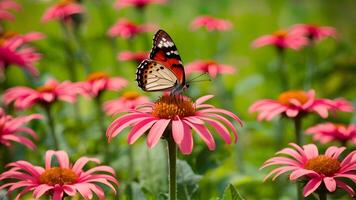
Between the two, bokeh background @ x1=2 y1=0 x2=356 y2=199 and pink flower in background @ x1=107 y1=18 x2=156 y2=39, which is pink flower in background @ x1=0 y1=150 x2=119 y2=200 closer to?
bokeh background @ x1=2 y1=0 x2=356 y2=199

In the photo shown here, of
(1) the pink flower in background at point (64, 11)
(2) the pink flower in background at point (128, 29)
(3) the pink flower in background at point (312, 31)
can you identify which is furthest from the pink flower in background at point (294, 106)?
(1) the pink flower in background at point (64, 11)

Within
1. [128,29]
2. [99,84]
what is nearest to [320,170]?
[99,84]

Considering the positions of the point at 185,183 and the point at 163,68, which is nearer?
the point at 163,68

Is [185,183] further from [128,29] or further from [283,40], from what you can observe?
[128,29]

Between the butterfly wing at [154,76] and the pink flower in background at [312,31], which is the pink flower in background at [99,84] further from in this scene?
the pink flower in background at [312,31]

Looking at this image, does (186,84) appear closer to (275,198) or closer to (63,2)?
(275,198)

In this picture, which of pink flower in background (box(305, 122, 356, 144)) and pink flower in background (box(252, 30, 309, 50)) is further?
pink flower in background (box(252, 30, 309, 50))

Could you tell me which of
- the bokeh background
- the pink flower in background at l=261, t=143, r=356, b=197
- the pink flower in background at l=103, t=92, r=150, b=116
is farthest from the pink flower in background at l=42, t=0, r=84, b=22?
the pink flower in background at l=261, t=143, r=356, b=197
